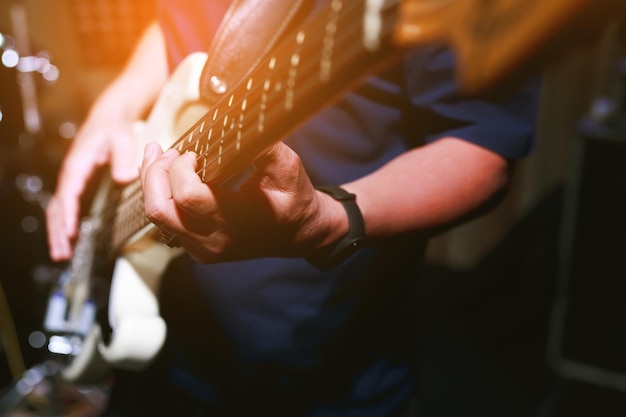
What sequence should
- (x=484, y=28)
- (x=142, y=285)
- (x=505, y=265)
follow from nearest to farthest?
1. (x=484, y=28)
2. (x=142, y=285)
3. (x=505, y=265)

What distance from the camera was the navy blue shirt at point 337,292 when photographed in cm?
63

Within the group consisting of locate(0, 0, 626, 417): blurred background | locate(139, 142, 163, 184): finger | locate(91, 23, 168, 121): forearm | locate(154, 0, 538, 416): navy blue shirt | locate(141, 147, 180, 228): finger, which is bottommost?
locate(0, 0, 626, 417): blurred background

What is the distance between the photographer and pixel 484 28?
27 cm

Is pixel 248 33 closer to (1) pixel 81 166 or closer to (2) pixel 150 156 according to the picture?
(2) pixel 150 156

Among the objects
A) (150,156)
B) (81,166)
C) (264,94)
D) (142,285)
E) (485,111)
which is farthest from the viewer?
(81,166)

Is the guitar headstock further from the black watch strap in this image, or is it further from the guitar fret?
the black watch strap

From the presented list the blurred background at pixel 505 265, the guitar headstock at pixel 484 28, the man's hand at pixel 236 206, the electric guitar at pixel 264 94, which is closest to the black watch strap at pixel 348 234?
the man's hand at pixel 236 206

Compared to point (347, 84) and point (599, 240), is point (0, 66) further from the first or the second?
point (599, 240)

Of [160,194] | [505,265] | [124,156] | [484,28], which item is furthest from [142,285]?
[505,265]

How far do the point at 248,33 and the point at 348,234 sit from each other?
0.21 m

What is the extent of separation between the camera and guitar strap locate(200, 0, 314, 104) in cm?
48

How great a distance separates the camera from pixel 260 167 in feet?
1.48

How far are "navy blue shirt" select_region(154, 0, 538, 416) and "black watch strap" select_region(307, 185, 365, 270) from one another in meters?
0.10

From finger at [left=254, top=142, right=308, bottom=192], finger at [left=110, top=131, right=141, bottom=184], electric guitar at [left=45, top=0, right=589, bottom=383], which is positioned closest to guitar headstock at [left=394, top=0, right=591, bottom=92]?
electric guitar at [left=45, top=0, right=589, bottom=383]
